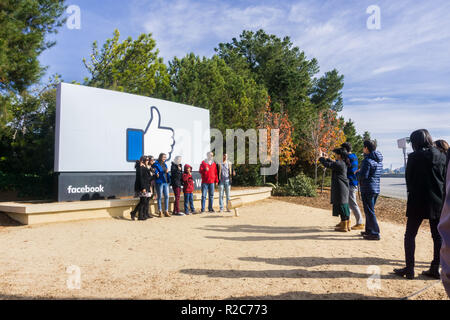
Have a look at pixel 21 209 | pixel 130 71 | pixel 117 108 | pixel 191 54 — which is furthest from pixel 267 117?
pixel 21 209

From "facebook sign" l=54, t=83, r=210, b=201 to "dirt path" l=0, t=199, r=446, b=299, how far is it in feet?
5.26

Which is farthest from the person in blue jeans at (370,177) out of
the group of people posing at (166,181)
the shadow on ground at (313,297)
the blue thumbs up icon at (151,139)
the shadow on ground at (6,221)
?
the shadow on ground at (6,221)

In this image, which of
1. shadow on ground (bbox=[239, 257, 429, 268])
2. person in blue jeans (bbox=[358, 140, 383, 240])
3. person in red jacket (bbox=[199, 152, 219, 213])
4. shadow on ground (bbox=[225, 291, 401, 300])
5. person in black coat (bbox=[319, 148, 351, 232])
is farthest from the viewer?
person in red jacket (bbox=[199, 152, 219, 213])

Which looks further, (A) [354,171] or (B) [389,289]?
(A) [354,171]

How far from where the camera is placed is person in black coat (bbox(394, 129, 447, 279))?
3859 mm

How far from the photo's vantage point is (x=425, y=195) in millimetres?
3877

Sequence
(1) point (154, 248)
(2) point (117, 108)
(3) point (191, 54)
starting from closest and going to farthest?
1. (1) point (154, 248)
2. (2) point (117, 108)
3. (3) point (191, 54)

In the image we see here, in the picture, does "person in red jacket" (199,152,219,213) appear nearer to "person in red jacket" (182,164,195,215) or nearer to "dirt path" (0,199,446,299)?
"person in red jacket" (182,164,195,215)

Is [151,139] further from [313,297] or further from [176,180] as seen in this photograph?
[313,297]

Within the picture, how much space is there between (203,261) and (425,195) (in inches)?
130

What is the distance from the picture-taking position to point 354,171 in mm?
6773

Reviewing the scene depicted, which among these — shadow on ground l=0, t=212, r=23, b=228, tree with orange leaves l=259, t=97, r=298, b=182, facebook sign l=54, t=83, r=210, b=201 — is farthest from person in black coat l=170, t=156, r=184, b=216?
tree with orange leaves l=259, t=97, r=298, b=182
